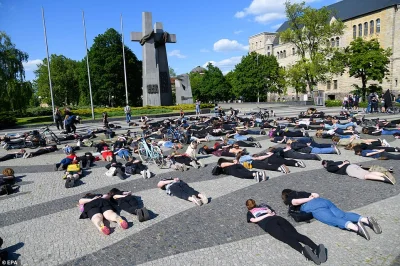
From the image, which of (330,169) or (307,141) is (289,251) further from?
(307,141)

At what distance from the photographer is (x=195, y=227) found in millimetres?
5867

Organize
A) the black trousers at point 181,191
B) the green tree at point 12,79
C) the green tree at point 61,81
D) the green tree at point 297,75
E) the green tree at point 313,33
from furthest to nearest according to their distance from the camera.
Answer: the green tree at point 61,81, the green tree at point 297,75, the green tree at point 313,33, the green tree at point 12,79, the black trousers at point 181,191

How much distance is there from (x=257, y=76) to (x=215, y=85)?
626 inches

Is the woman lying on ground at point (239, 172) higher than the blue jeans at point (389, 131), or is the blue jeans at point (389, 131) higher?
the blue jeans at point (389, 131)

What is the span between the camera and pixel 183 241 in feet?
17.5

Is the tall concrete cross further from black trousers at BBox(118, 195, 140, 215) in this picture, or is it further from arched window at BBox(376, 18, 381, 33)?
arched window at BBox(376, 18, 381, 33)

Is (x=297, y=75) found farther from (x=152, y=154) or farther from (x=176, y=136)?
(x=152, y=154)

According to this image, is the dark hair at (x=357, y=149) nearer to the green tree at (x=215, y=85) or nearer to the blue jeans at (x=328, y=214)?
A: the blue jeans at (x=328, y=214)

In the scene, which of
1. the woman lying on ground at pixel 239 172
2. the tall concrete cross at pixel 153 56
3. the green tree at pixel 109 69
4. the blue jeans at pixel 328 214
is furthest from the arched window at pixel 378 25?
the blue jeans at pixel 328 214

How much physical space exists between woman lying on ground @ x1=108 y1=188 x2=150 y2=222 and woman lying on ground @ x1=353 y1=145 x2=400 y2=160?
A: 8.33 meters

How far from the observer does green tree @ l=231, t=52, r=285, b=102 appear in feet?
225

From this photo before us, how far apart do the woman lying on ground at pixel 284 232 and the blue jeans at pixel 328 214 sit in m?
0.81

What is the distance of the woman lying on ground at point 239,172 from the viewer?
8.60 meters

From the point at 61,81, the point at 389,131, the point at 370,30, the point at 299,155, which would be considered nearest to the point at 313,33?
the point at 370,30
